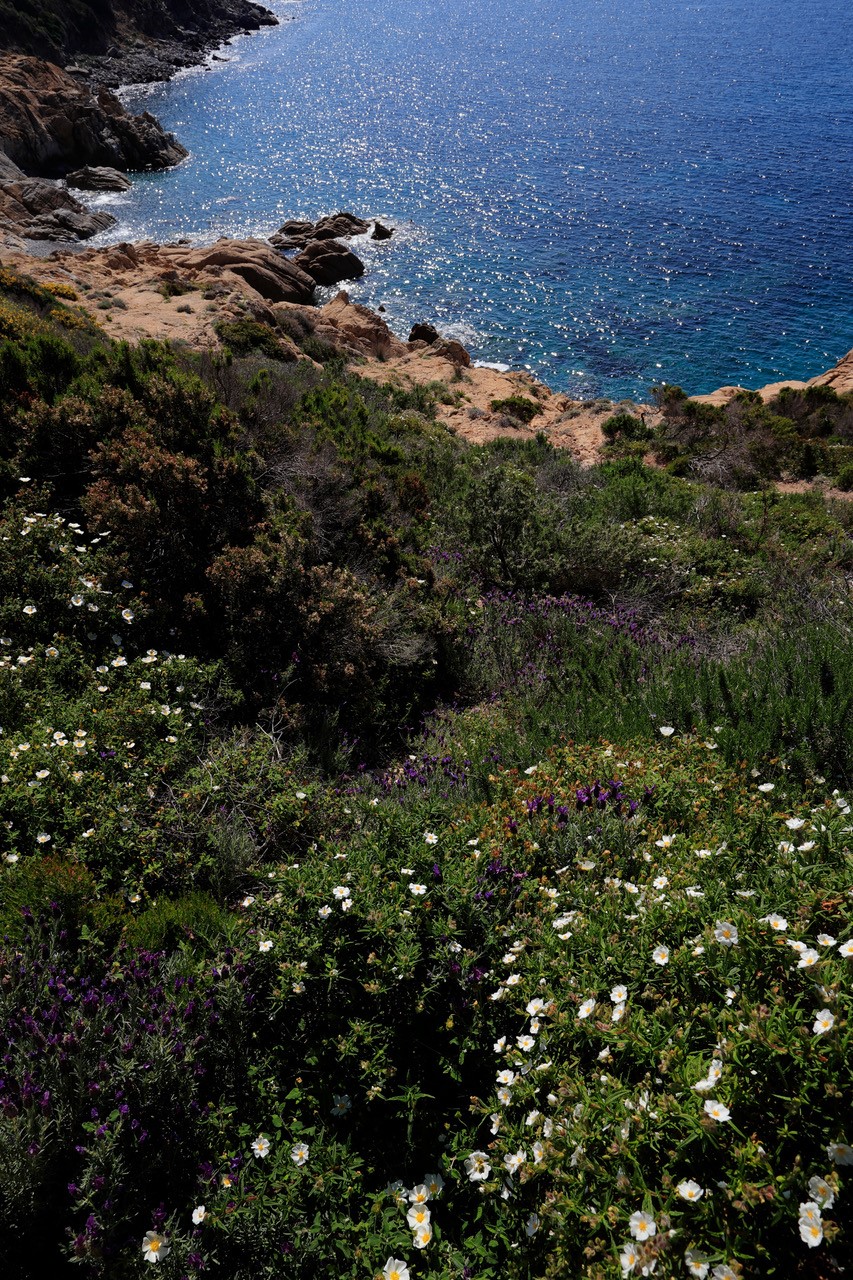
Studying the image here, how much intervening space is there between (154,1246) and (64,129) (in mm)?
58561

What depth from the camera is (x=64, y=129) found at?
149 ft

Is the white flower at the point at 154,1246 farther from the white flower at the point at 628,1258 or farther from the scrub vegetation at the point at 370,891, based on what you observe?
the white flower at the point at 628,1258

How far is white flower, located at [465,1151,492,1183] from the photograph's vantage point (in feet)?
8.52

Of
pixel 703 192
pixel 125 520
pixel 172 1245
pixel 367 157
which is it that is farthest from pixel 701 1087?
pixel 367 157

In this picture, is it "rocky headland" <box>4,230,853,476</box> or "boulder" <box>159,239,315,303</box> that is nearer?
"rocky headland" <box>4,230,853,476</box>

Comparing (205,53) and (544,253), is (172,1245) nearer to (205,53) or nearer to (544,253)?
(544,253)

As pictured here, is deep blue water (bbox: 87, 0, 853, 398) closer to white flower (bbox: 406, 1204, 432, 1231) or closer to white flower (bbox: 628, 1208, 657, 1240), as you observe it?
white flower (bbox: 406, 1204, 432, 1231)

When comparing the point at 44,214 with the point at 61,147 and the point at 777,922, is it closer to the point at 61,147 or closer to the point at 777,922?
the point at 61,147

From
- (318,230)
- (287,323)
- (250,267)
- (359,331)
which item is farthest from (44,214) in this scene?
(287,323)

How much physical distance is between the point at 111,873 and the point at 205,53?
10134 centimetres

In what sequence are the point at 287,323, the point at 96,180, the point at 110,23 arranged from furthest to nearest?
the point at 110,23, the point at 96,180, the point at 287,323

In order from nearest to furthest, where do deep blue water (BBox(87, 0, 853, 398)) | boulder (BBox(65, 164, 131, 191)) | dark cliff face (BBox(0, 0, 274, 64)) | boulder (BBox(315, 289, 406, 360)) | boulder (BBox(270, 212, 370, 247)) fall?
boulder (BBox(315, 289, 406, 360)) → deep blue water (BBox(87, 0, 853, 398)) → boulder (BBox(270, 212, 370, 247)) → boulder (BBox(65, 164, 131, 191)) → dark cliff face (BBox(0, 0, 274, 64))

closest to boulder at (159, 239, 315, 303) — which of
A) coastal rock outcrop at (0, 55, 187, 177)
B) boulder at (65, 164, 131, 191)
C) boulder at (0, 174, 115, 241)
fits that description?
boulder at (0, 174, 115, 241)

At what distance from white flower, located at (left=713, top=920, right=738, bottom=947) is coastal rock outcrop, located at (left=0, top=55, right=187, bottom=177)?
54229mm
